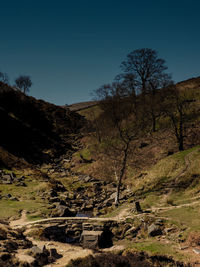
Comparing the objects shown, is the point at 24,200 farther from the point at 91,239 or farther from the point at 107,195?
the point at 91,239

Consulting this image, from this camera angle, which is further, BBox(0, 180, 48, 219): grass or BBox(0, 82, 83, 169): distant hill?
BBox(0, 82, 83, 169): distant hill

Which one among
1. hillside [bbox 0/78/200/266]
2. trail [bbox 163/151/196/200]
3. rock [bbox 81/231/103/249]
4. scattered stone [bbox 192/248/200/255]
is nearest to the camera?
scattered stone [bbox 192/248/200/255]

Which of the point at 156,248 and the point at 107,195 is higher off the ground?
the point at 107,195

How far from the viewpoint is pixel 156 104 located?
169ft

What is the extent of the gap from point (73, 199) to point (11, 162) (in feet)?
63.1

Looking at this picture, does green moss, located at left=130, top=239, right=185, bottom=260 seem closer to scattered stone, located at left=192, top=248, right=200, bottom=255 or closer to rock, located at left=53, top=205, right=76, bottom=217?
scattered stone, located at left=192, top=248, right=200, bottom=255

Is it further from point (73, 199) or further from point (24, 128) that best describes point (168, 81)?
point (24, 128)

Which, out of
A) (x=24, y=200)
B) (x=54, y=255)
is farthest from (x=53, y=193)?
(x=54, y=255)

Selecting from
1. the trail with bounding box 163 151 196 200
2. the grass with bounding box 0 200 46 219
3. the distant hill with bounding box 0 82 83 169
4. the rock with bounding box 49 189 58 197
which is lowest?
the grass with bounding box 0 200 46 219

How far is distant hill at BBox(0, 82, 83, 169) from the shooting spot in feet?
174

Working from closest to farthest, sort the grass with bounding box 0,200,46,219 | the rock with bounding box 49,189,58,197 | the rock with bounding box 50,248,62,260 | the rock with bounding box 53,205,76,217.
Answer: the rock with bounding box 50,248,62,260, the grass with bounding box 0,200,46,219, the rock with bounding box 53,205,76,217, the rock with bounding box 49,189,58,197

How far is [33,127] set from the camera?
2566 inches

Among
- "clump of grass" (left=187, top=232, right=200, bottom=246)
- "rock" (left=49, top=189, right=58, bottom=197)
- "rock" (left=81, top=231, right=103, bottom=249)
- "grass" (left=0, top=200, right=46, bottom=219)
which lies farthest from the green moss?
"rock" (left=49, top=189, right=58, bottom=197)

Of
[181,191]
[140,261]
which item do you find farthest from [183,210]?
[140,261]
